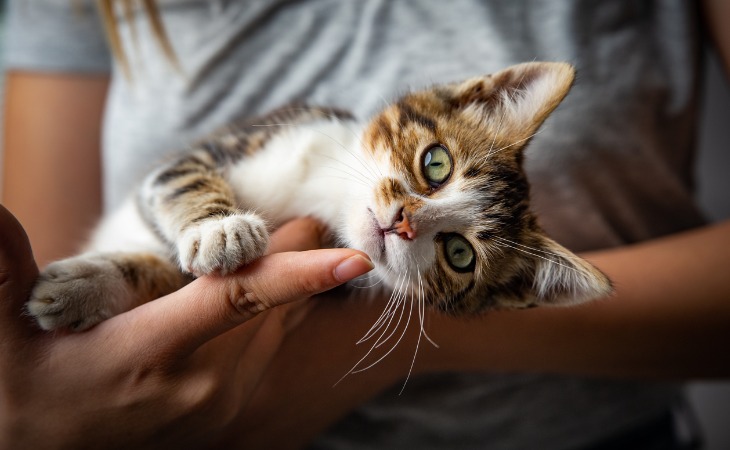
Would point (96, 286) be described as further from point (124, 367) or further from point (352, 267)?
point (352, 267)

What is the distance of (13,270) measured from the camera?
53 centimetres

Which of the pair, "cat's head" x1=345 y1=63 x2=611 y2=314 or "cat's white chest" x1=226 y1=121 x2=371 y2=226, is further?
"cat's white chest" x1=226 y1=121 x2=371 y2=226

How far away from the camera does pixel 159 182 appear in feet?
2.45

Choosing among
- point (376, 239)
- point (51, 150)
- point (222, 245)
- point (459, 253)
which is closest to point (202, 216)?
point (222, 245)

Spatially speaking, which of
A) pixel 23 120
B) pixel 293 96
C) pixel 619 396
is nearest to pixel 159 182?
pixel 293 96

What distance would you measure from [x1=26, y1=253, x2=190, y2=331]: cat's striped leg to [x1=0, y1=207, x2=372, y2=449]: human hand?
19 mm

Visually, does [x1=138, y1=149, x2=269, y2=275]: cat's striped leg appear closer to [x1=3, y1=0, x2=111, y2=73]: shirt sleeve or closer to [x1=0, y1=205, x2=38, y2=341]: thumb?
[x1=0, y1=205, x2=38, y2=341]: thumb

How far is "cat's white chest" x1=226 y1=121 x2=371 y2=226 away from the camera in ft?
2.42

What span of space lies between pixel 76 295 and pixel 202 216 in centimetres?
17

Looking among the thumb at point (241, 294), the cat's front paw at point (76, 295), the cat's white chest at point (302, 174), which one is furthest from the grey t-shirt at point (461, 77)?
the thumb at point (241, 294)

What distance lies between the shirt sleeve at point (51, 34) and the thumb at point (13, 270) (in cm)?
64

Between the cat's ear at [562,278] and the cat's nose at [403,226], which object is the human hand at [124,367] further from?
the cat's ear at [562,278]

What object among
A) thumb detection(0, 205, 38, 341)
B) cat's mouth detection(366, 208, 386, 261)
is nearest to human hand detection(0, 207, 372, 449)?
thumb detection(0, 205, 38, 341)

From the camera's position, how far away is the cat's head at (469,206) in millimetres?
623
